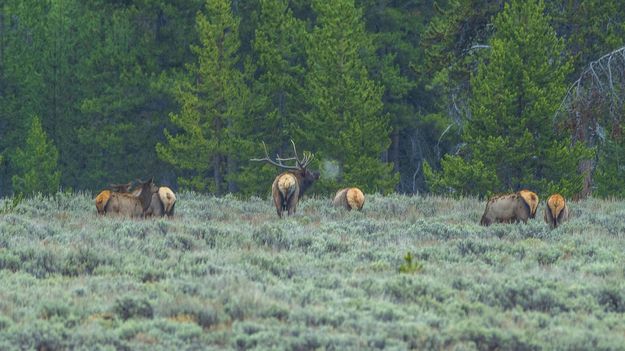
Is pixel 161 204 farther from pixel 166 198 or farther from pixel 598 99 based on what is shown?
pixel 598 99

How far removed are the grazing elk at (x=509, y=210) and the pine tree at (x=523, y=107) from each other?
8.08 meters

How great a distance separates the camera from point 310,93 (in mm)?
36750

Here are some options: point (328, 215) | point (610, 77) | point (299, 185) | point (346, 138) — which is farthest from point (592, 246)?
point (346, 138)

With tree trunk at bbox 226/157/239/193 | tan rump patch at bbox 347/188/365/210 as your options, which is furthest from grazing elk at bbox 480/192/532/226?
tree trunk at bbox 226/157/239/193

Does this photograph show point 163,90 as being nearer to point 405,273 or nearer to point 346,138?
point 346,138

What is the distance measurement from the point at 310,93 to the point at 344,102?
63.6 inches

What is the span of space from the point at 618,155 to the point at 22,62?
23319mm

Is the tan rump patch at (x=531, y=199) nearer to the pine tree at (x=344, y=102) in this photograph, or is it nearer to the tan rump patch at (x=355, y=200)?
the tan rump patch at (x=355, y=200)

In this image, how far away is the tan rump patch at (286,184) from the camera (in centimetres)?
1941

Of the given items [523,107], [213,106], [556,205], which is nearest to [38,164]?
[213,106]

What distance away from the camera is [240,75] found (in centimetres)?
3750

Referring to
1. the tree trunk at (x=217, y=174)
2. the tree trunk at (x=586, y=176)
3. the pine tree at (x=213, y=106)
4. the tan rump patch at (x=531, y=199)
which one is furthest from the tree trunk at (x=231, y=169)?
the tan rump patch at (x=531, y=199)

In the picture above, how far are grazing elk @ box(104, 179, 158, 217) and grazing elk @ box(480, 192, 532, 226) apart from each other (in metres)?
5.53

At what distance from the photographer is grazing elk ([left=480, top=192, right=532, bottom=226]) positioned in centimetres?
1791
